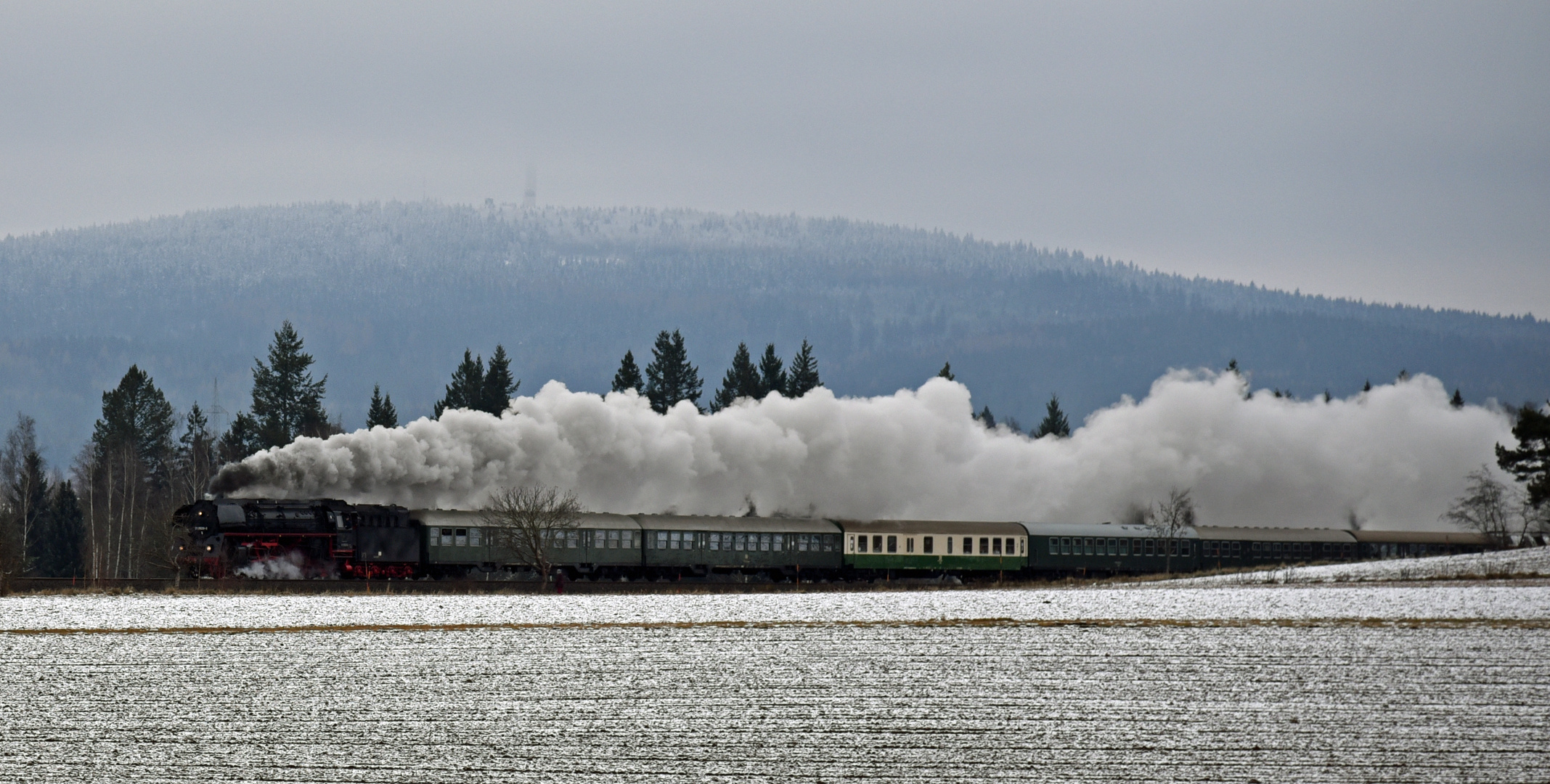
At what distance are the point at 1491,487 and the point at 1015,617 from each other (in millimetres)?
79392

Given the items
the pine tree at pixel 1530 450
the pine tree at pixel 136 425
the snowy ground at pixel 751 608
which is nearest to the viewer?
the snowy ground at pixel 751 608

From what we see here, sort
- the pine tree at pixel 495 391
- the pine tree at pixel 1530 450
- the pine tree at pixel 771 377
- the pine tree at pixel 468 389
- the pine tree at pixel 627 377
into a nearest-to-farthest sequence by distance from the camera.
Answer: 1. the pine tree at pixel 1530 450
2. the pine tree at pixel 495 391
3. the pine tree at pixel 468 389
4. the pine tree at pixel 627 377
5. the pine tree at pixel 771 377

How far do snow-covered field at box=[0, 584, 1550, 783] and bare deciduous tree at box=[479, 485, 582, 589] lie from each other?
585 inches

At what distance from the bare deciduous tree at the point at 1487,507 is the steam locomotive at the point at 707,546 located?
26405 mm

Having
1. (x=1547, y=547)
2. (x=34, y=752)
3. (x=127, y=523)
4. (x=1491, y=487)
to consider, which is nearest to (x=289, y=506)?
(x=34, y=752)

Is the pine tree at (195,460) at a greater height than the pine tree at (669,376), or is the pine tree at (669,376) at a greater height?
the pine tree at (669,376)

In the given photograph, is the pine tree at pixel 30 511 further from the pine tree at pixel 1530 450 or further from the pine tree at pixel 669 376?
the pine tree at pixel 1530 450

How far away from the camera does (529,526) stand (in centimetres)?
6047

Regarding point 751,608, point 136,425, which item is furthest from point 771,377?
point 751,608

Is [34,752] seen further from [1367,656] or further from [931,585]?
[931,585]

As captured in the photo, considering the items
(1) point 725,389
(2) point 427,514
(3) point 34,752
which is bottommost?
(3) point 34,752

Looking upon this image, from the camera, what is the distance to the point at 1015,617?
43.4m

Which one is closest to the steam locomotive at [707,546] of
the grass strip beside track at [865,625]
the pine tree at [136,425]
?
the grass strip beside track at [865,625]

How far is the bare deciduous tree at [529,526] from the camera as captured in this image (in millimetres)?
60188
